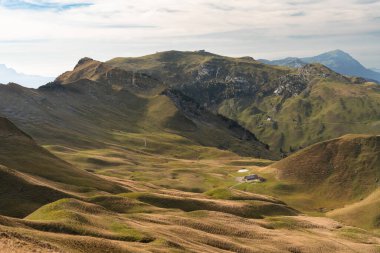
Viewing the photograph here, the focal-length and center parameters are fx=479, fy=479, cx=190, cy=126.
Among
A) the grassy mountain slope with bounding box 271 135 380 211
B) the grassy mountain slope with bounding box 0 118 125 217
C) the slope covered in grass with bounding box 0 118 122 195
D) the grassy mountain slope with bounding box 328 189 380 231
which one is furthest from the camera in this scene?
the grassy mountain slope with bounding box 271 135 380 211

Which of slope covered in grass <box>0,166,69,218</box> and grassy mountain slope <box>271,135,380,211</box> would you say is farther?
grassy mountain slope <box>271,135,380,211</box>

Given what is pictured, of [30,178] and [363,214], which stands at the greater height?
[30,178]

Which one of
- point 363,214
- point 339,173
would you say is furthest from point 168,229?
point 339,173

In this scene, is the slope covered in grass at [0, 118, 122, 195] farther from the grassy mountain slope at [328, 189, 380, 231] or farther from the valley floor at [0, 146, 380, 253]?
the grassy mountain slope at [328, 189, 380, 231]

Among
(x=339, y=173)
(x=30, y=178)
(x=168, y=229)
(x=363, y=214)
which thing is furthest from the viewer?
(x=339, y=173)

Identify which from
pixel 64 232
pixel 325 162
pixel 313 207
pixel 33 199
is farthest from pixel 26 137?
pixel 325 162

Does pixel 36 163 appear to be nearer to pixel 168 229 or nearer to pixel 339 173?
pixel 168 229

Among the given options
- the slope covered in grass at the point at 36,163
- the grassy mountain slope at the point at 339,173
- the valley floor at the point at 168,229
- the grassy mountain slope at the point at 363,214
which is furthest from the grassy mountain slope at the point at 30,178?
the grassy mountain slope at the point at 339,173

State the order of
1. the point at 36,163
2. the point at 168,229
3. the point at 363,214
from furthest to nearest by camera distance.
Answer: the point at 363,214 < the point at 36,163 < the point at 168,229

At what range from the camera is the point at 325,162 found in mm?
194750

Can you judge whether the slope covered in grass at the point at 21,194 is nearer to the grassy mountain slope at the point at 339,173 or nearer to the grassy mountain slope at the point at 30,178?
the grassy mountain slope at the point at 30,178

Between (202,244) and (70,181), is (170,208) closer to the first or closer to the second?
(70,181)

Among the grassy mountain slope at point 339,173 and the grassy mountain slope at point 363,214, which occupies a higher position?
the grassy mountain slope at point 339,173

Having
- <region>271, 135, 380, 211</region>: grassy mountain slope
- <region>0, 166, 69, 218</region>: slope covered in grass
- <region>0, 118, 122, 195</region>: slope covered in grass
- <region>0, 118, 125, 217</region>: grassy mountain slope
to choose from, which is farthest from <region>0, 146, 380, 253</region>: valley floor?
<region>271, 135, 380, 211</region>: grassy mountain slope
